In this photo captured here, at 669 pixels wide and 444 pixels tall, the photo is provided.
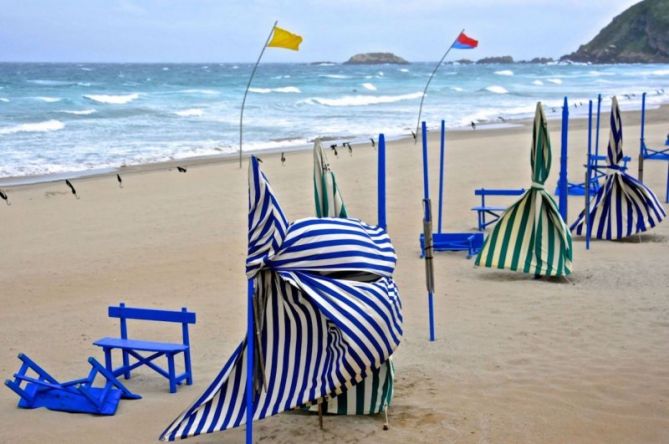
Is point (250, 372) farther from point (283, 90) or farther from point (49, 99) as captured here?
point (283, 90)

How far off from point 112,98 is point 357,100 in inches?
527

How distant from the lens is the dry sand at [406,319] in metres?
5.69

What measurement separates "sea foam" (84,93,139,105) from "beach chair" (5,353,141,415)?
41429mm

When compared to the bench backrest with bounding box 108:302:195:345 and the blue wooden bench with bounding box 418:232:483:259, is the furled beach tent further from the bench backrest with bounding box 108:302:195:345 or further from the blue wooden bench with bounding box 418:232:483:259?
the blue wooden bench with bounding box 418:232:483:259

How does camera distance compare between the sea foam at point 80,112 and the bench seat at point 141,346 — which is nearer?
the bench seat at point 141,346

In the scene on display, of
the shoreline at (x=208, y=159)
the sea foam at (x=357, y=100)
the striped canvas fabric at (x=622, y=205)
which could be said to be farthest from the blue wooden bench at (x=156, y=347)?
the sea foam at (x=357, y=100)

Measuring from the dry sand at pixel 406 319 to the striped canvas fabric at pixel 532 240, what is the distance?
0.22 metres

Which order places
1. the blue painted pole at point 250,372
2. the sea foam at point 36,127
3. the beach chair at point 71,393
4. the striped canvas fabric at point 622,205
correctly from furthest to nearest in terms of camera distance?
the sea foam at point 36,127, the striped canvas fabric at point 622,205, the beach chair at point 71,393, the blue painted pole at point 250,372

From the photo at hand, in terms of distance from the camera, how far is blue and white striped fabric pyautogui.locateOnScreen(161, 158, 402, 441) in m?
5.05

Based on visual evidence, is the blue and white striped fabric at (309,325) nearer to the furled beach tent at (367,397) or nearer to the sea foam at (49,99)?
the furled beach tent at (367,397)

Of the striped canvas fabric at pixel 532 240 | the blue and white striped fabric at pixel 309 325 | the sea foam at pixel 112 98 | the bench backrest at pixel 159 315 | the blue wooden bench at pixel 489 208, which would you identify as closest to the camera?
the blue and white striped fabric at pixel 309 325

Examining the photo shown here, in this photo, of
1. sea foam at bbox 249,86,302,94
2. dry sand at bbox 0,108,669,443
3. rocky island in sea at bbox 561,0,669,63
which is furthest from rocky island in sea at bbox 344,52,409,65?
dry sand at bbox 0,108,669,443

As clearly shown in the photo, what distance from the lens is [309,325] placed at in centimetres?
518

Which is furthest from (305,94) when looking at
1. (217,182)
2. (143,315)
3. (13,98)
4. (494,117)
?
(143,315)
